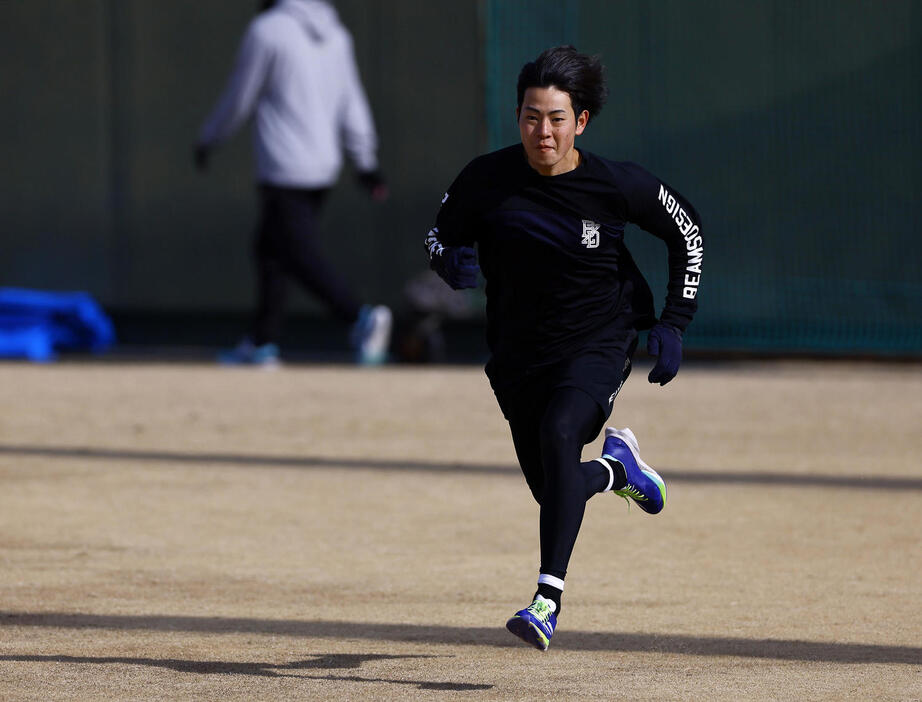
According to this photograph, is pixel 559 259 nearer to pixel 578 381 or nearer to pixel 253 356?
pixel 578 381

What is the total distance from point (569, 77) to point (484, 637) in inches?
69.7

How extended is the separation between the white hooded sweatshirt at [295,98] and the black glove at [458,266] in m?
7.92

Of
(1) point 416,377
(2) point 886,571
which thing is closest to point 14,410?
(1) point 416,377

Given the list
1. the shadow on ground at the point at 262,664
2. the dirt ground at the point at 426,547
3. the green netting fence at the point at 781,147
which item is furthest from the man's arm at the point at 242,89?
the shadow on ground at the point at 262,664

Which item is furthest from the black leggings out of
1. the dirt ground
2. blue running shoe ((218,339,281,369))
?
blue running shoe ((218,339,281,369))

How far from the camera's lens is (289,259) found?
13633 mm

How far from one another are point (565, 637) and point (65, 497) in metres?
3.60

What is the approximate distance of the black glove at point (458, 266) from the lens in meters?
5.87

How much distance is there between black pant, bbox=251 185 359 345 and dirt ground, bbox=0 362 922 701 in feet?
2.12

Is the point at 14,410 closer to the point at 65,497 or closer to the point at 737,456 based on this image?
the point at 65,497

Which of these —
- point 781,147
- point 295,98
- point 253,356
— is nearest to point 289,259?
point 253,356

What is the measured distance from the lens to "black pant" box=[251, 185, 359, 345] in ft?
44.4

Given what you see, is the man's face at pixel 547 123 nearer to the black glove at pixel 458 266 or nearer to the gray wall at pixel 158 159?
the black glove at pixel 458 266

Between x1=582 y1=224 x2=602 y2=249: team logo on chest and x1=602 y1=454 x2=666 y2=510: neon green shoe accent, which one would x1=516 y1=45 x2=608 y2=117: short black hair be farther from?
x1=602 y1=454 x2=666 y2=510: neon green shoe accent
